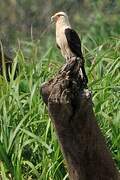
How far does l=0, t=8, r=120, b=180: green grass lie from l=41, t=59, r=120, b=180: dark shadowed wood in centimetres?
57

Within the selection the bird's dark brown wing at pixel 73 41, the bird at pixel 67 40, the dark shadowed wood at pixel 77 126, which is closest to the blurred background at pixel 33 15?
the bird at pixel 67 40

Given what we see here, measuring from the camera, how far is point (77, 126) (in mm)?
3168

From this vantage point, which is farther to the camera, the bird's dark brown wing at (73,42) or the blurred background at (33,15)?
the blurred background at (33,15)

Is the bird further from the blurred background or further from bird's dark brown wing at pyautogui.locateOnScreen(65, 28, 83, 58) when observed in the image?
the blurred background

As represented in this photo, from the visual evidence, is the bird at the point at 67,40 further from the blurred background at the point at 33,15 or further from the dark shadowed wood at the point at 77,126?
the blurred background at the point at 33,15

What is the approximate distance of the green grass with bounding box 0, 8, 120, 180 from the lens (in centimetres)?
390

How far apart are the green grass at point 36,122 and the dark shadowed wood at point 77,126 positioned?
22.6 inches

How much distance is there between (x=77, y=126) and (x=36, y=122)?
3.05 ft

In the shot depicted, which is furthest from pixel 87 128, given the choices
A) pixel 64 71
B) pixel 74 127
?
pixel 64 71

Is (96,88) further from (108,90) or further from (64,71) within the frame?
(64,71)

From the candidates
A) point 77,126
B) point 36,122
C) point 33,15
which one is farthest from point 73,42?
point 33,15

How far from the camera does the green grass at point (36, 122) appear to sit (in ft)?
12.8

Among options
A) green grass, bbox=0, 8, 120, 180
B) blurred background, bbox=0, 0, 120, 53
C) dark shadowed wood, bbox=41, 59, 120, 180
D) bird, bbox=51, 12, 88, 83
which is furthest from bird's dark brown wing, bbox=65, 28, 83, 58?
blurred background, bbox=0, 0, 120, 53

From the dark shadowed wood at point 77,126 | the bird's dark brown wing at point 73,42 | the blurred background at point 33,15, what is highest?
the blurred background at point 33,15
